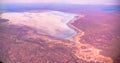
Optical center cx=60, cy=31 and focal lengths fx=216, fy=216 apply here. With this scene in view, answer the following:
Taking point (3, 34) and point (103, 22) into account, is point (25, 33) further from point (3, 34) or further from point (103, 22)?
point (103, 22)

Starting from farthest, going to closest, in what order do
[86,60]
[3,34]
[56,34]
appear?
[3,34]
[56,34]
[86,60]

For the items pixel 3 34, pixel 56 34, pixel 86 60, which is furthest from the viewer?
→ pixel 3 34

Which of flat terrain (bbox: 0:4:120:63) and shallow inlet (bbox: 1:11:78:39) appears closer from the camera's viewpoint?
flat terrain (bbox: 0:4:120:63)

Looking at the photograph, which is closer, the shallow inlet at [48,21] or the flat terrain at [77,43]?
the flat terrain at [77,43]

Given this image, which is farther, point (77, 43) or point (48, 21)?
point (48, 21)

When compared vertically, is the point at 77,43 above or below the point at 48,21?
below

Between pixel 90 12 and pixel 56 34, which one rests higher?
pixel 90 12

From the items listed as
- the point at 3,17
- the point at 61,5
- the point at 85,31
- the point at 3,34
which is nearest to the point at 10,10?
the point at 3,17

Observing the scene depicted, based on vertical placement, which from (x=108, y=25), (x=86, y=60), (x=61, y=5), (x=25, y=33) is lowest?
(x=86, y=60)
